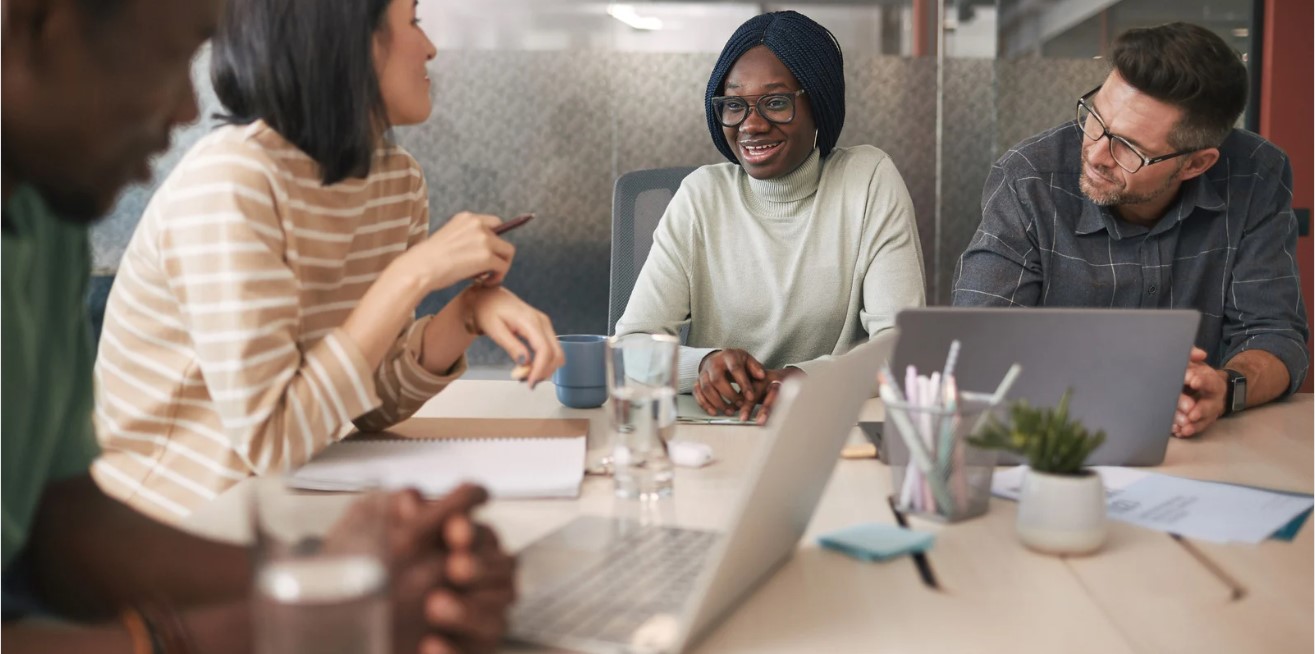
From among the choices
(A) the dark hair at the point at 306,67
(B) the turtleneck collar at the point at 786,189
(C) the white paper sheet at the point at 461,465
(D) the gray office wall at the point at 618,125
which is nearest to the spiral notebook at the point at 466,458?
(C) the white paper sheet at the point at 461,465

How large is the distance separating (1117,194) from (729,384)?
0.79 metres

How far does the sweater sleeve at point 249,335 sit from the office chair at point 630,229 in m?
1.00

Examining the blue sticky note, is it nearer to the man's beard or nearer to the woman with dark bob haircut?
the woman with dark bob haircut

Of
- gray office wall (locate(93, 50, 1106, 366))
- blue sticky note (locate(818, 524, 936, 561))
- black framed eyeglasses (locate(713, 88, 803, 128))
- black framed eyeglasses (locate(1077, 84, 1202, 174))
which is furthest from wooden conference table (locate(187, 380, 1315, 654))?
gray office wall (locate(93, 50, 1106, 366))

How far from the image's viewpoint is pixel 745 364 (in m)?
1.59

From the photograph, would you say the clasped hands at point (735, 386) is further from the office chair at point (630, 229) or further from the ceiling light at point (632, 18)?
the ceiling light at point (632, 18)

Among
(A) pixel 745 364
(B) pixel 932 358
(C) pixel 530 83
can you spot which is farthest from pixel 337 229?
(C) pixel 530 83

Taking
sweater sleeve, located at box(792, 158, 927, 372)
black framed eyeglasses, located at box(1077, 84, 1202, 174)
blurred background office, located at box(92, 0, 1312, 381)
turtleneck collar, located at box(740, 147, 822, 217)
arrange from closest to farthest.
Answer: black framed eyeglasses, located at box(1077, 84, 1202, 174) < sweater sleeve, located at box(792, 158, 927, 372) < turtleneck collar, located at box(740, 147, 822, 217) < blurred background office, located at box(92, 0, 1312, 381)

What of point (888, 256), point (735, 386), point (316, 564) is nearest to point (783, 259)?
point (888, 256)

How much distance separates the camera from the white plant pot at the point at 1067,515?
0.94m

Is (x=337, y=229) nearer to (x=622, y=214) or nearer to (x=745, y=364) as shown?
(x=745, y=364)

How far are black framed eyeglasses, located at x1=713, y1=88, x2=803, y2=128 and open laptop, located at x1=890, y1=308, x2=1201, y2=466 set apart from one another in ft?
3.14

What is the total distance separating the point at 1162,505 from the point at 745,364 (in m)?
0.64

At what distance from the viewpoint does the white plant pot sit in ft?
3.07
